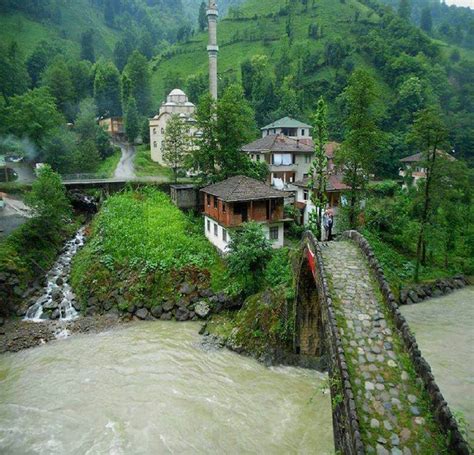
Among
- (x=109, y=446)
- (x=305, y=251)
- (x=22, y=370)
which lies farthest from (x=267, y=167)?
(x=109, y=446)

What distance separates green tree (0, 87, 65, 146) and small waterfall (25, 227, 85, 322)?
24.1 m

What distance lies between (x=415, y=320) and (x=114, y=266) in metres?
21.7

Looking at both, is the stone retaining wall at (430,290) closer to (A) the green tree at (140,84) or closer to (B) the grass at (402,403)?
(B) the grass at (402,403)

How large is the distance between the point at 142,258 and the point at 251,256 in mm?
9713

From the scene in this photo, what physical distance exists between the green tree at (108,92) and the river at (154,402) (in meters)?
68.8

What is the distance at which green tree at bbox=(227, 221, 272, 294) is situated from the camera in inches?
1005

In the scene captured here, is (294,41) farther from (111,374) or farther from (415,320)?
(111,374)

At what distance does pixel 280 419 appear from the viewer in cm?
1750

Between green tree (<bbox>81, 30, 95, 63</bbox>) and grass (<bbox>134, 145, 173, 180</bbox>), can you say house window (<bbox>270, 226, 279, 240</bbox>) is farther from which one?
green tree (<bbox>81, 30, 95, 63</bbox>)

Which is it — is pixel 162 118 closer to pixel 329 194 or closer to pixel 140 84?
pixel 140 84

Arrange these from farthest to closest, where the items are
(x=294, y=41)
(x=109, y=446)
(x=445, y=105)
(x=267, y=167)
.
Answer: (x=294, y=41) < (x=445, y=105) < (x=267, y=167) < (x=109, y=446)

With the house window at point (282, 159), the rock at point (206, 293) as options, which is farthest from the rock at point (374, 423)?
the house window at point (282, 159)

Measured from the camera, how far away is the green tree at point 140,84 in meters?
88.6

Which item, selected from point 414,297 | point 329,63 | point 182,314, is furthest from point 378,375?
point 329,63
